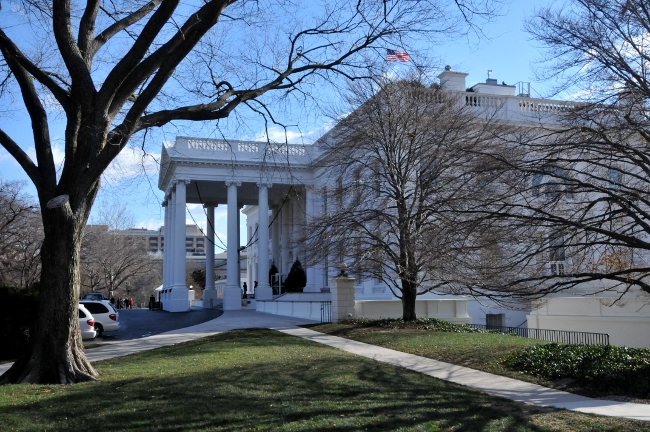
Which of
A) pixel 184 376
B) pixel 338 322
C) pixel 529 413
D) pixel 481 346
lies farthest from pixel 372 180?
pixel 529 413

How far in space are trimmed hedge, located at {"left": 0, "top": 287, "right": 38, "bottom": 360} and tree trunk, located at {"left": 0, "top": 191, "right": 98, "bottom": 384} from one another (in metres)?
8.13

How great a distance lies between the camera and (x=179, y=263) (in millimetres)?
45406

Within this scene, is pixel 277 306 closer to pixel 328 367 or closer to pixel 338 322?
pixel 338 322

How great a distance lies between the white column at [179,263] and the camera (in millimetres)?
44312

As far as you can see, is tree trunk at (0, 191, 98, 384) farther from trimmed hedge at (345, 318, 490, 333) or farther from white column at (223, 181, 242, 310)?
white column at (223, 181, 242, 310)

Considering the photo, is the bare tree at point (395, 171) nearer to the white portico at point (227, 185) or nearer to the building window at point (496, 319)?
the building window at point (496, 319)

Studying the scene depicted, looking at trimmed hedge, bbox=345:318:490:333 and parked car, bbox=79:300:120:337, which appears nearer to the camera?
trimmed hedge, bbox=345:318:490:333

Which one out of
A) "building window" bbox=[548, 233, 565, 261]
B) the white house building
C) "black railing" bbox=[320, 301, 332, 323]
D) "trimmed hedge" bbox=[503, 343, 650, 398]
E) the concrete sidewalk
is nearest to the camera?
the concrete sidewalk

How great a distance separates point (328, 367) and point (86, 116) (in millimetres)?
6599

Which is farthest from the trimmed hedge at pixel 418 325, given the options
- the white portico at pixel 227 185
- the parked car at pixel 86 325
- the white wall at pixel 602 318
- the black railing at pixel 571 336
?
the white portico at pixel 227 185

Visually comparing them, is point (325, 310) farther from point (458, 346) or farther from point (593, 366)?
point (593, 366)

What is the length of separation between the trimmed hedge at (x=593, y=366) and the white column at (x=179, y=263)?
32.8m

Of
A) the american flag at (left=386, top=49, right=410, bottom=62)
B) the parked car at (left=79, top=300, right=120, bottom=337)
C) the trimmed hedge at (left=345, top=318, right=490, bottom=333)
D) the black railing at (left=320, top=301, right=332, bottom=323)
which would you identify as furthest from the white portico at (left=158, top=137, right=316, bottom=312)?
the american flag at (left=386, top=49, right=410, bottom=62)

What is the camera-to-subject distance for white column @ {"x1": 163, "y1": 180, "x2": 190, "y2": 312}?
44312 mm
